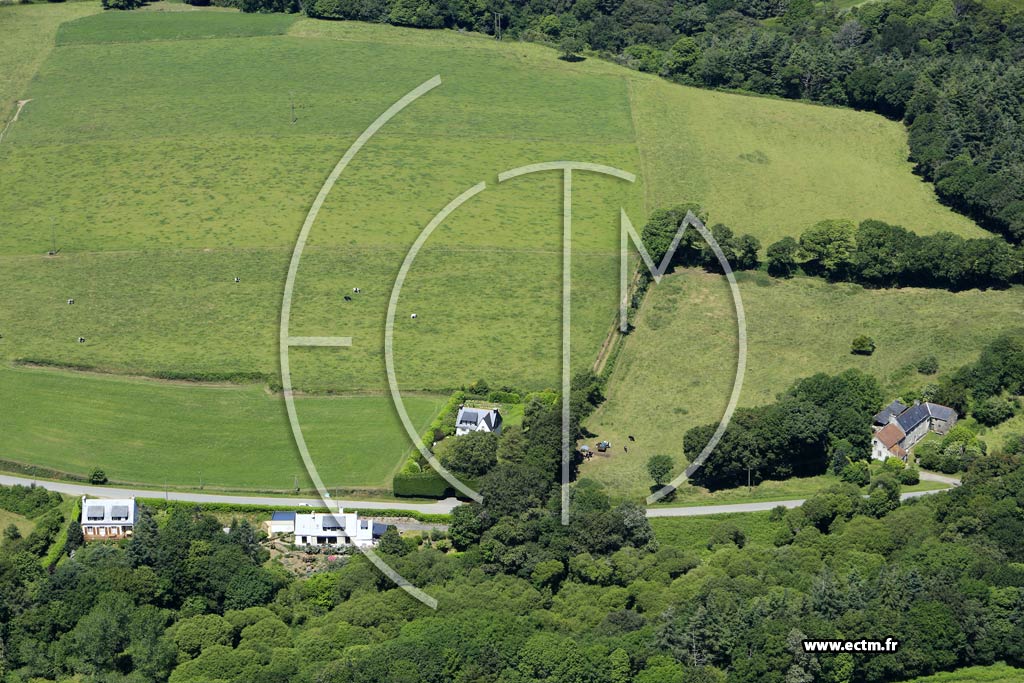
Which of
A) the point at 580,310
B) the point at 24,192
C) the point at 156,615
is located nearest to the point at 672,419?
the point at 580,310

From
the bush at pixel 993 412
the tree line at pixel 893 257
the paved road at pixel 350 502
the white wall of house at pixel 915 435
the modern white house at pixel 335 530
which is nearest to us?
the modern white house at pixel 335 530

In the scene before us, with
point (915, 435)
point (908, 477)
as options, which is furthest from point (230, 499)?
point (915, 435)

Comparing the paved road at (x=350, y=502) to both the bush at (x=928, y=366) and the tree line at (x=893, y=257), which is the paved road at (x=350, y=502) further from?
the tree line at (x=893, y=257)

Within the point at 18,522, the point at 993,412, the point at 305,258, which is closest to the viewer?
the point at 18,522

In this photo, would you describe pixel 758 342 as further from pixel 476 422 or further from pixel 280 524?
pixel 280 524

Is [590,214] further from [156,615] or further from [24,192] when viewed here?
[156,615]

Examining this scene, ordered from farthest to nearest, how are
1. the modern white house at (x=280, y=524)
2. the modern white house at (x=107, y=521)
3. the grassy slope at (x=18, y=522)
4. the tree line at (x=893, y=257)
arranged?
the tree line at (x=893, y=257) → the modern white house at (x=280, y=524) → the grassy slope at (x=18, y=522) → the modern white house at (x=107, y=521)

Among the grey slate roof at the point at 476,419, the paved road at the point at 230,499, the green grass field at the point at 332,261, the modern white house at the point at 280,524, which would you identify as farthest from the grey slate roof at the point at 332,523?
the grey slate roof at the point at 476,419

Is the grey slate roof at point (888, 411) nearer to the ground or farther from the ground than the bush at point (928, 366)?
nearer to the ground
